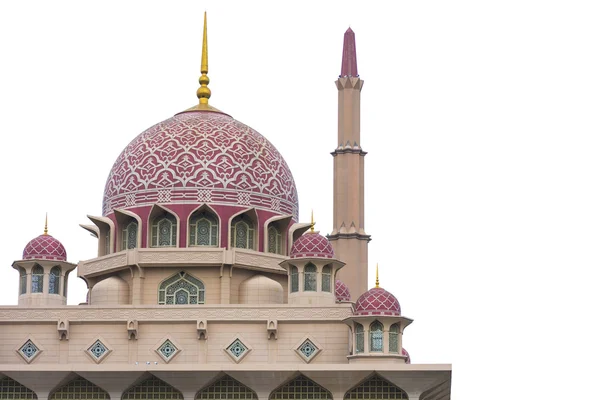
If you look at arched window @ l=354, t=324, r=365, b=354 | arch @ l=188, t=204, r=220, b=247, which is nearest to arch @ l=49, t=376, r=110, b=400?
arch @ l=188, t=204, r=220, b=247

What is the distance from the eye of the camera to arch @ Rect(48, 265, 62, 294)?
45.7 meters

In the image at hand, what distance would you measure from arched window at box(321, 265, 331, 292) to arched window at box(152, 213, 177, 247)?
16.3 ft

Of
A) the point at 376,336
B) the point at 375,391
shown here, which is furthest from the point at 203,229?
the point at 375,391

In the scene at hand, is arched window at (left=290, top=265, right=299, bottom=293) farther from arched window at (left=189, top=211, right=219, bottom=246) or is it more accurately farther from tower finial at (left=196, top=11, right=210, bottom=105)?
tower finial at (left=196, top=11, right=210, bottom=105)

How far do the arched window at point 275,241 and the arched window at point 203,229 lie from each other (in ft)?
6.10

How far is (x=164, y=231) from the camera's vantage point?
46938 mm

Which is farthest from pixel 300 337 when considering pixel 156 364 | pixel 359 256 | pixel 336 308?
pixel 359 256

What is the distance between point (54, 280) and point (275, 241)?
23.0 ft

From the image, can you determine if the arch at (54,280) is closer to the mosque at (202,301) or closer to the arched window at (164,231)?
the mosque at (202,301)

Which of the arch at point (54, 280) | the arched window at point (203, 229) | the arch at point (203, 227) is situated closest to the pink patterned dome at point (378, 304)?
the arch at point (203, 227)

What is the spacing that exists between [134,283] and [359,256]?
14.6 meters

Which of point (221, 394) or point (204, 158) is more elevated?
point (204, 158)

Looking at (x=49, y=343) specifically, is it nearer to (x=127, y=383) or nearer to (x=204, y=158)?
(x=127, y=383)

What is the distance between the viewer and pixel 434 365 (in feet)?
133
